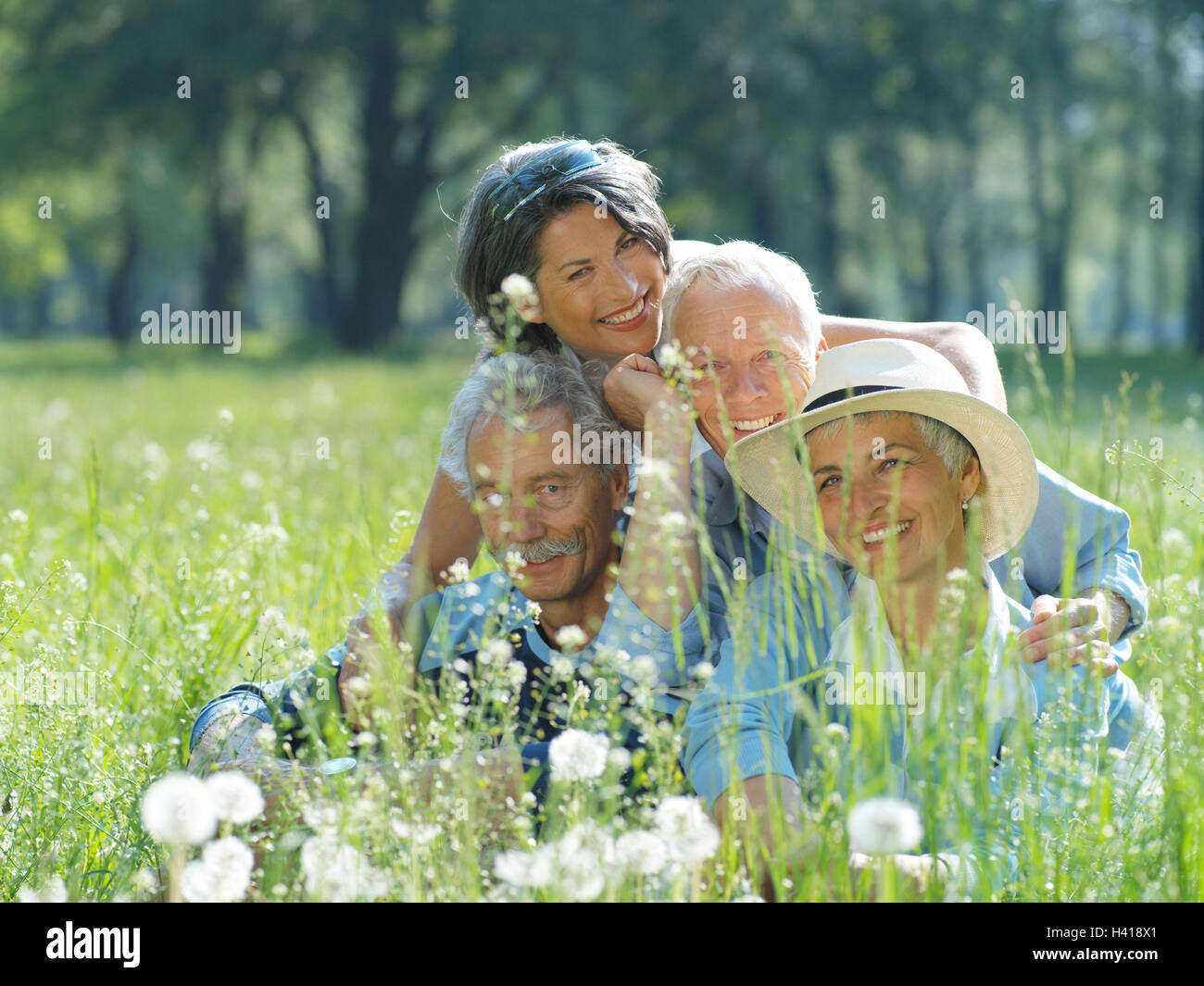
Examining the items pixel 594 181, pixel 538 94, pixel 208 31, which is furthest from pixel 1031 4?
pixel 594 181

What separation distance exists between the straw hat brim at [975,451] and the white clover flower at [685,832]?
3.08ft

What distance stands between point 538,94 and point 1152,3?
14.0 meters

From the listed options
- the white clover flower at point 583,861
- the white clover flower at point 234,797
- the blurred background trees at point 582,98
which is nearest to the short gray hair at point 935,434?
the white clover flower at point 583,861

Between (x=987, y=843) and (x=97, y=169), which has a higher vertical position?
(x=97, y=169)

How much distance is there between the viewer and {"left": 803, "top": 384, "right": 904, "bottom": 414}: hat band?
11.2ft

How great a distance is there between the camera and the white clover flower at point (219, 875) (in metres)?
2.20

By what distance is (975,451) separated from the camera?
3537mm

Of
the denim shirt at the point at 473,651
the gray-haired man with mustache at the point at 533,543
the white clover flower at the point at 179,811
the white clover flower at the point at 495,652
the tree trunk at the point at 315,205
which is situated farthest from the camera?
the tree trunk at the point at 315,205

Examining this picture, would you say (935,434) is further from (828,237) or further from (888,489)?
(828,237)

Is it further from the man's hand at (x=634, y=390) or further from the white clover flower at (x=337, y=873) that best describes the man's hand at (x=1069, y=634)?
the white clover flower at (x=337, y=873)
